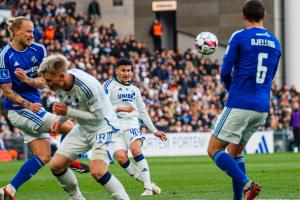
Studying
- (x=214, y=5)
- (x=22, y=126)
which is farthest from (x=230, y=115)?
(x=214, y=5)

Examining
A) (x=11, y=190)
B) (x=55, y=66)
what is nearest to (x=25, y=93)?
(x=11, y=190)

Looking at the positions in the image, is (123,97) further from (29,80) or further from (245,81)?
(245,81)

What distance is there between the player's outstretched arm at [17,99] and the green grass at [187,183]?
Result: 6.85 ft

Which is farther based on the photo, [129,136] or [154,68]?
[154,68]

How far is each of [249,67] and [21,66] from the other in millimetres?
3312

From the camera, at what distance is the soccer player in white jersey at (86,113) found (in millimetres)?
9930

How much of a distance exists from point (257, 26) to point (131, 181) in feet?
25.0

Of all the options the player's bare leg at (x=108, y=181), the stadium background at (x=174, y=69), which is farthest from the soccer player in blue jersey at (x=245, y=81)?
the stadium background at (x=174, y=69)

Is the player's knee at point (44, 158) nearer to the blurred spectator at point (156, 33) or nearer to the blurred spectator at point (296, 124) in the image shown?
the blurred spectator at point (296, 124)

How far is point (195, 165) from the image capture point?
24.5m

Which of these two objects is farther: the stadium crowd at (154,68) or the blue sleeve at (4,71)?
the stadium crowd at (154,68)

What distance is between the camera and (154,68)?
38375 millimetres

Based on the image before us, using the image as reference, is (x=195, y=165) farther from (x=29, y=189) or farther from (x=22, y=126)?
(x=22, y=126)

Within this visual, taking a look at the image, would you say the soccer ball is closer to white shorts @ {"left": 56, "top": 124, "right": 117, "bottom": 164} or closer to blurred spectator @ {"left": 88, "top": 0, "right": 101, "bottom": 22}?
white shorts @ {"left": 56, "top": 124, "right": 117, "bottom": 164}
